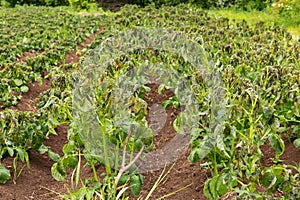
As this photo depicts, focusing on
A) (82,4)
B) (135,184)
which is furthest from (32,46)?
(82,4)

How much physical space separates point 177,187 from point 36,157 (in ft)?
4.58

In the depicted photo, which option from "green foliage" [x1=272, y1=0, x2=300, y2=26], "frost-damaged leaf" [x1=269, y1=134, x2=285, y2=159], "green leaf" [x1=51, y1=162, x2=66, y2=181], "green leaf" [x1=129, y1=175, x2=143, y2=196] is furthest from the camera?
"green foliage" [x1=272, y1=0, x2=300, y2=26]

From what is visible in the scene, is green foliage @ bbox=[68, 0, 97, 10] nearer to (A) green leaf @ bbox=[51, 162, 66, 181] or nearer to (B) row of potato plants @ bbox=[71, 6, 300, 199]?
(B) row of potato plants @ bbox=[71, 6, 300, 199]

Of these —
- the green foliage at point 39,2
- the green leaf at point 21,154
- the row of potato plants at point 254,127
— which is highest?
the row of potato plants at point 254,127

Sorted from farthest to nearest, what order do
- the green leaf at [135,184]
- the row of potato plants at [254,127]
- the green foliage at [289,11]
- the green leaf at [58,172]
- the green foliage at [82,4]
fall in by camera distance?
1. the green foliage at [82,4]
2. the green foliage at [289,11]
3. the green leaf at [58,172]
4. the green leaf at [135,184]
5. the row of potato plants at [254,127]

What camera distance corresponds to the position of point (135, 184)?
3.15 metres

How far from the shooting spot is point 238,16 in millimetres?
15961

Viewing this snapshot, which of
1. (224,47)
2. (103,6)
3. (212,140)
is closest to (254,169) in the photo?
(212,140)

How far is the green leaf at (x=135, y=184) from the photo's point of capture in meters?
3.13

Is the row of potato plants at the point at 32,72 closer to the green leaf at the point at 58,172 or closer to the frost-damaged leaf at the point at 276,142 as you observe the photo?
the green leaf at the point at 58,172

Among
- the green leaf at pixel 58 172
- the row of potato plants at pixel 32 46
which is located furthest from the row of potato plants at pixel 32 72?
the green leaf at pixel 58 172

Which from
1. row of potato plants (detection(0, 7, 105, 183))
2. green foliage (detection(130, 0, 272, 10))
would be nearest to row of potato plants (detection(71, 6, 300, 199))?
row of potato plants (detection(0, 7, 105, 183))

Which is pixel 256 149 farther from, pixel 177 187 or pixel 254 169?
pixel 177 187

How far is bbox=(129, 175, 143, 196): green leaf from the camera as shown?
123 inches
